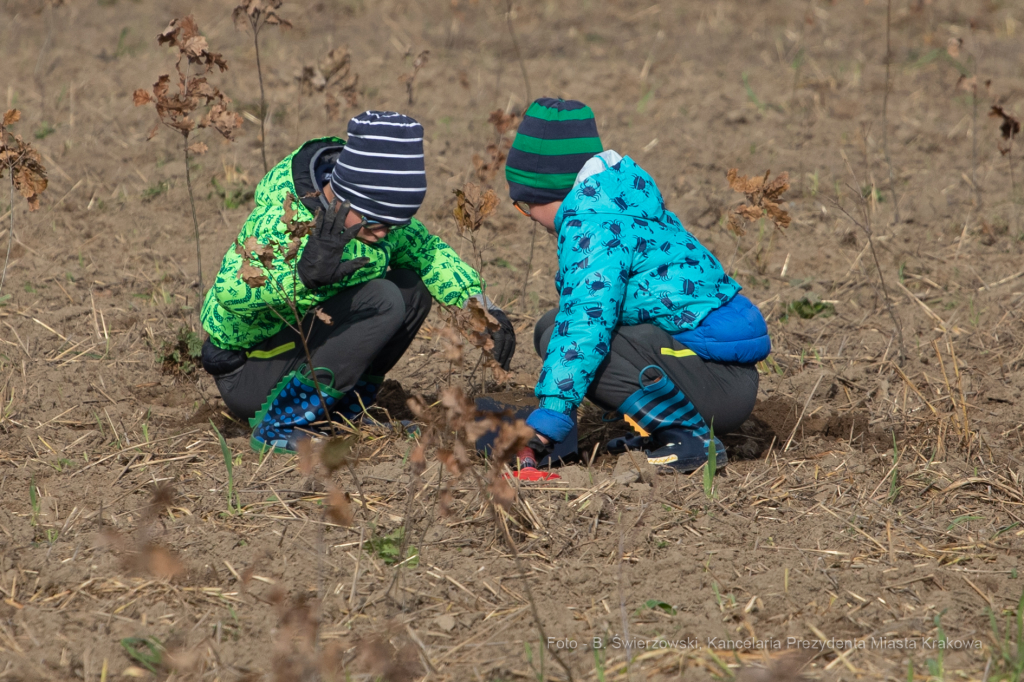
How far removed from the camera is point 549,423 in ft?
9.21

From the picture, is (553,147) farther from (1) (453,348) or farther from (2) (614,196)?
(1) (453,348)

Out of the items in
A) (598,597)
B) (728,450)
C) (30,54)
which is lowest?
(728,450)

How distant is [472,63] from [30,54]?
115 inches

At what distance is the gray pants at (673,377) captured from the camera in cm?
300

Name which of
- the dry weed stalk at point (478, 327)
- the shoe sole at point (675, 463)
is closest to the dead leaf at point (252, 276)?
the dry weed stalk at point (478, 327)

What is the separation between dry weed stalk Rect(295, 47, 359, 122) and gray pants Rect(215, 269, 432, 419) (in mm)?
2048

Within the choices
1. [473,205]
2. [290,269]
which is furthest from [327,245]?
[473,205]

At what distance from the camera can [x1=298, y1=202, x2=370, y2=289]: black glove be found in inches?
114

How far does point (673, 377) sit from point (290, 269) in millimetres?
1253

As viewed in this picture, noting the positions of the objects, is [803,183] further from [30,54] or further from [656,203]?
[30,54]

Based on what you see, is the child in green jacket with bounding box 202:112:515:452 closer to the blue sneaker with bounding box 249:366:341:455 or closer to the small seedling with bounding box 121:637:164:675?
the blue sneaker with bounding box 249:366:341:455

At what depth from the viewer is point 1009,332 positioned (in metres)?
3.91

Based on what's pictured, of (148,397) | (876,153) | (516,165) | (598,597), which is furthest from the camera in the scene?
(876,153)

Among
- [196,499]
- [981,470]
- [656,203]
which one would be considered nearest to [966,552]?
[981,470]
